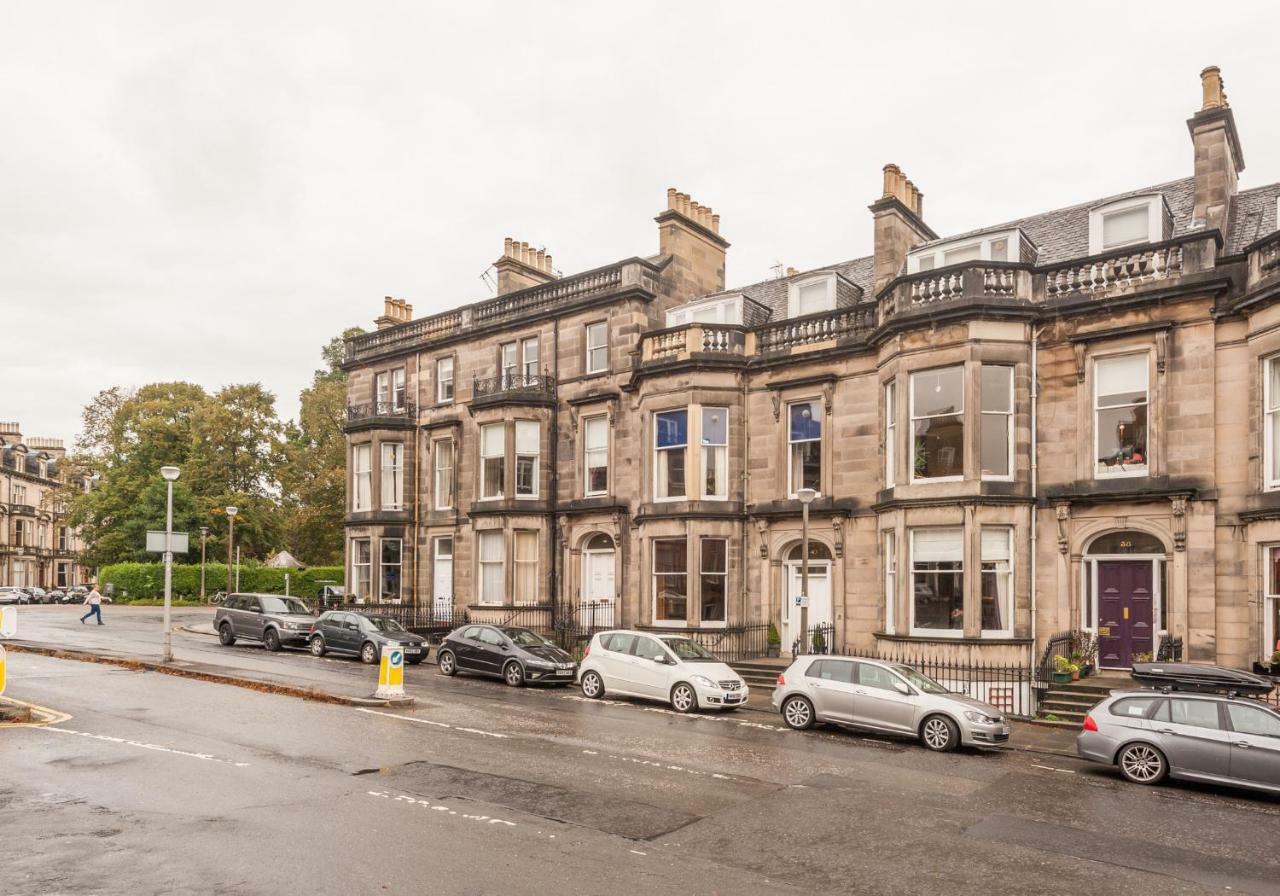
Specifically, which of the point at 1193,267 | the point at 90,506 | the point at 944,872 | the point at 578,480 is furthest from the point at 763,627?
Result: the point at 90,506

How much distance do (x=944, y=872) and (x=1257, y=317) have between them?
1475 centimetres

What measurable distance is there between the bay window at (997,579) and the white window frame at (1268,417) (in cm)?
482

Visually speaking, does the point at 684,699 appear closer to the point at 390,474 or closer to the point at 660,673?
the point at 660,673

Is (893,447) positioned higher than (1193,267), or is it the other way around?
(1193,267)

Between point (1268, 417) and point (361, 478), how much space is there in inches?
1133

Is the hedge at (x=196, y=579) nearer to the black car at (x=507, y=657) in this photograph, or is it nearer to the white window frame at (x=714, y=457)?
the black car at (x=507, y=657)

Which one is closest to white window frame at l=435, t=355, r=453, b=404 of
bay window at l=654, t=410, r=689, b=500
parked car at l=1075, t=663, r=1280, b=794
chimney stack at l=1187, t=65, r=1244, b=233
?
bay window at l=654, t=410, r=689, b=500

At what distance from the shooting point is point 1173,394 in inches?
757

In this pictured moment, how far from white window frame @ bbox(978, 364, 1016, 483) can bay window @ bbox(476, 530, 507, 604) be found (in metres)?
15.8

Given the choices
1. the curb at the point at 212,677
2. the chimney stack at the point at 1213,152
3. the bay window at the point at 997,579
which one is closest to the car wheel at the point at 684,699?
the curb at the point at 212,677

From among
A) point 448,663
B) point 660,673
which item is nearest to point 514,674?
point 448,663

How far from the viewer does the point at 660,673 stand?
19.0 m

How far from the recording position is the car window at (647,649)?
762 inches

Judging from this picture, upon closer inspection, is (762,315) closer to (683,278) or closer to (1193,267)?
(683,278)
